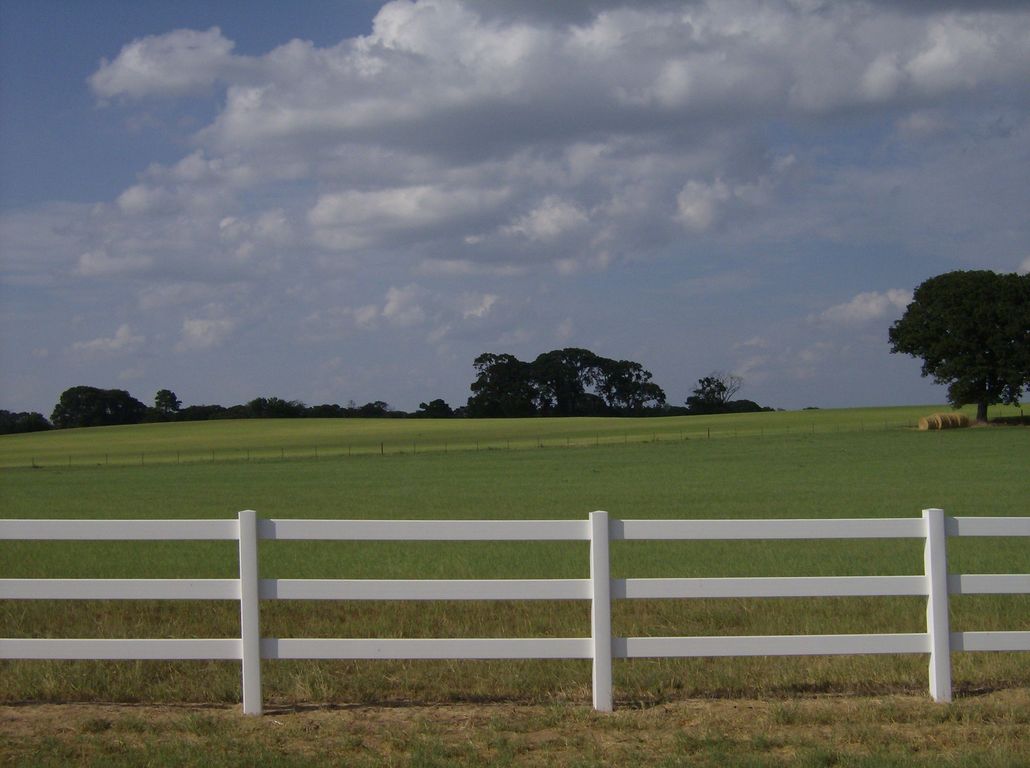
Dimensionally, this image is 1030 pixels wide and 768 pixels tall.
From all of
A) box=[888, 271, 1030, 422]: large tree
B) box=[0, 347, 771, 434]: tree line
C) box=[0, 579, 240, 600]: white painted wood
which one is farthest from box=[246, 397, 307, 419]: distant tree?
box=[0, 579, 240, 600]: white painted wood

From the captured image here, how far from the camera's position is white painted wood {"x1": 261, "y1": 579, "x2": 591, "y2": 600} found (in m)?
8.16

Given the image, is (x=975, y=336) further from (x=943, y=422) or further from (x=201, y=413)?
(x=201, y=413)

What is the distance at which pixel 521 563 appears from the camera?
18.5 meters

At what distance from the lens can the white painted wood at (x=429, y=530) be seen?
8.13 m

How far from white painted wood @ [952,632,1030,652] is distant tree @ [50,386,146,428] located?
425ft

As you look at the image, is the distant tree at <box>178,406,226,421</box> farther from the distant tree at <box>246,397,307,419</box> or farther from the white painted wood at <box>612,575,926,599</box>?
the white painted wood at <box>612,575,926,599</box>

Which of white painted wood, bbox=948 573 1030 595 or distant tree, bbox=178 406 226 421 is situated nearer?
white painted wood, bbox=948 573 1030 595

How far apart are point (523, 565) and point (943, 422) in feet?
215

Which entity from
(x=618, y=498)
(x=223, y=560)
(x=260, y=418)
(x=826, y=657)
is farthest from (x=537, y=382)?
(x=826, y=657)

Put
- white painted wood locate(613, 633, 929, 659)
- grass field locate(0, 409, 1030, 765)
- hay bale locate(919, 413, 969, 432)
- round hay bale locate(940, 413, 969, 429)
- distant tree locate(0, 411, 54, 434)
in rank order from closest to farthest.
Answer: white painted wood locate(613, 633, 929, 659) < grass field locate(0, 409, 1030, 765) < hay bale locate(919, 413, 969, 432) < round hay bale locate(940, 413, 969, 429) < distant tree locate(0, 411, 54, 434)

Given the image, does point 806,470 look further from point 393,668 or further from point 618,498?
point 393,668

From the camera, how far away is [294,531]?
8.16 m

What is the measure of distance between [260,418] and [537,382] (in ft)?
115

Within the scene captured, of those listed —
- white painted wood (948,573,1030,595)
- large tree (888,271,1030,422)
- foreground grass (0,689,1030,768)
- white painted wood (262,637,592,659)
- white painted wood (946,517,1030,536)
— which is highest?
large tree (888,271,1030,422)
